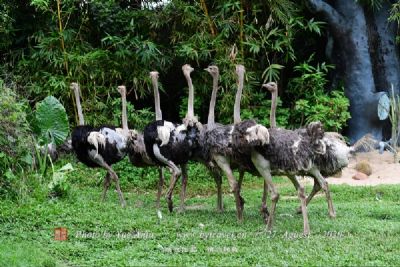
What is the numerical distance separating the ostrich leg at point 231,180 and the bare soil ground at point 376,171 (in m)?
4.09

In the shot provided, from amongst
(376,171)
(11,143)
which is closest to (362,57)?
(376,171)

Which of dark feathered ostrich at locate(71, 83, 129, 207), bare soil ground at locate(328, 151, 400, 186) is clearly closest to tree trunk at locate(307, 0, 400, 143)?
bare soil ground at locate(328, 151, 400, 186)

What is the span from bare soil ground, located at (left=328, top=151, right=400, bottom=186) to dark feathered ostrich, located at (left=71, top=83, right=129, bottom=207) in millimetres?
4182

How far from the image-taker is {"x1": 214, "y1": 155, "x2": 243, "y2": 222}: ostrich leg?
29.5 ft

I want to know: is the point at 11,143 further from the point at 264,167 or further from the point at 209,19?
the point at 209,19

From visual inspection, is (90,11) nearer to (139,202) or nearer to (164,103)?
(164,103)

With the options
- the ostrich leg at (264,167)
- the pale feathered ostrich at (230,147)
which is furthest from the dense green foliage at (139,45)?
the ostrich leg at (264,167)

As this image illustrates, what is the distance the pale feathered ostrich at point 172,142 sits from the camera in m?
9.62

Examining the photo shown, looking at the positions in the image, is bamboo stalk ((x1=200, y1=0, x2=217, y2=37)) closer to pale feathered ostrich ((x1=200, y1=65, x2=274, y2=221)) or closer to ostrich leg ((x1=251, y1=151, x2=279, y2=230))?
pale feathered ostrich ((x1=200, y1=65, x2=274, y2=221))

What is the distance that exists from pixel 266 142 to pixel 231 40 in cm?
637

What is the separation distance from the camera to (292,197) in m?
11.5

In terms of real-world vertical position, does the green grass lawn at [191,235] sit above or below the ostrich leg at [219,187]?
below

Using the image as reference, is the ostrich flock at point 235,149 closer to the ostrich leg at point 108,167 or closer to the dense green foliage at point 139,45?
the ostrich leg at point 108,167

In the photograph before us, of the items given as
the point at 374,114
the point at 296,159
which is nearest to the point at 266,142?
the point at 296,159
